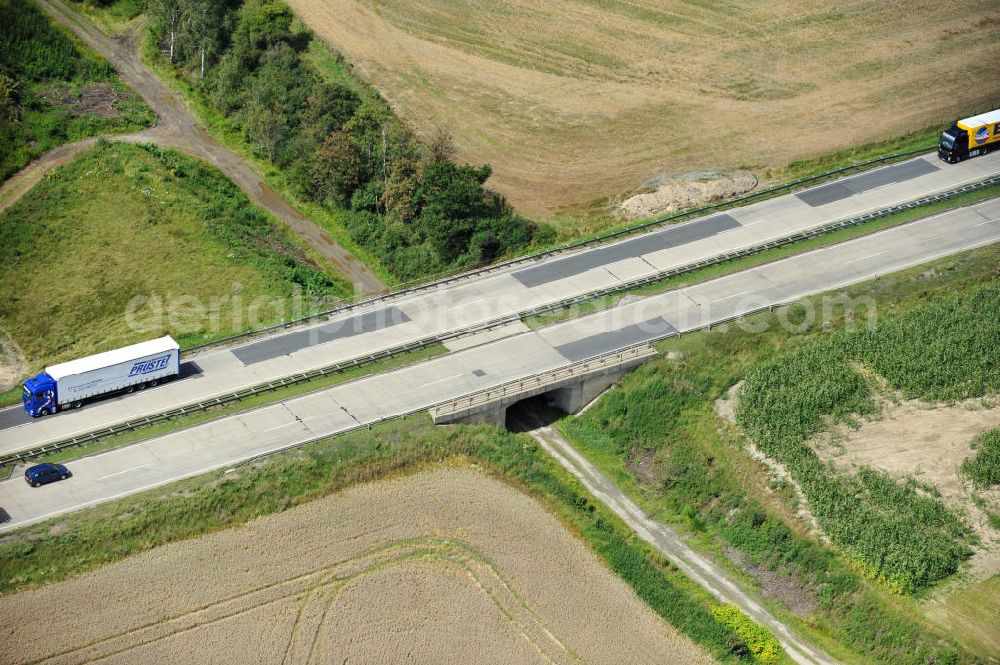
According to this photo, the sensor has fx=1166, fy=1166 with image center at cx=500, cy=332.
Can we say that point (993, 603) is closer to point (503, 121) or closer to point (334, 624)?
point (334, 624)

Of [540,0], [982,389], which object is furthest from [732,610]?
[540,0]

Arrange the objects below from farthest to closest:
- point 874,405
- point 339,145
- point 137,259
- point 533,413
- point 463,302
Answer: point 339,145, point 137,259, point 463,302, point 533,413, point 874,405

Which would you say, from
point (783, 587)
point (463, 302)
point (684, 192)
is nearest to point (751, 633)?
point (783, 587)

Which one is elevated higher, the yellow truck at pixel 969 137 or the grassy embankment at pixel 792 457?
the yellow truck at pixel 969 137

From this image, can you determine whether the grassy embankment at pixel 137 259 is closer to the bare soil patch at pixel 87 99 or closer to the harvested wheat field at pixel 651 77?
the bare soil patch at pixel 87 99

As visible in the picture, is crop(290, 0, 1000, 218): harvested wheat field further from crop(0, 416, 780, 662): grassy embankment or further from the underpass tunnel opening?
crop(0, 416, 780, 662): grassy embankment

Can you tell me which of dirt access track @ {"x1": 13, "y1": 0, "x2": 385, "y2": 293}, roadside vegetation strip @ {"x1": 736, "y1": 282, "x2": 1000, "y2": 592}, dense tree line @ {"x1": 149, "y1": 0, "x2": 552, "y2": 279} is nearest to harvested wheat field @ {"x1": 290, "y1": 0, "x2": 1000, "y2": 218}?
dense tree line @ {"x1": 149, "y1": 0, "x2": 552, "y2": 279}

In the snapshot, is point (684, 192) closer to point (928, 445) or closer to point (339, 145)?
point (339, 145)

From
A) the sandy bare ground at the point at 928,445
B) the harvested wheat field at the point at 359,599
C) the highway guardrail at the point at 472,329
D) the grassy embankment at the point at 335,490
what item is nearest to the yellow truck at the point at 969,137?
the highway guardrail at the point at 472,329
